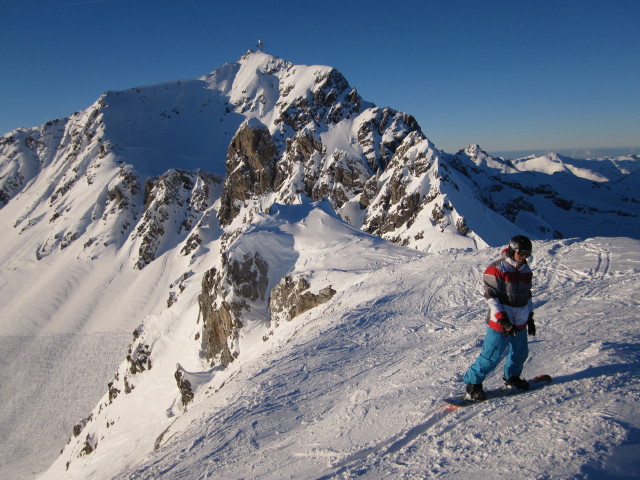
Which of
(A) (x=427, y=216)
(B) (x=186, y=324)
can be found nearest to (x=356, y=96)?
(A) (x=427, y=216)

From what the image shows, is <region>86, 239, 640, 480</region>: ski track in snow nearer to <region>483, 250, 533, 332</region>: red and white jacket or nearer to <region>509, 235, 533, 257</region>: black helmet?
<region>483, 250, 533, 332</region>: red and white jacket

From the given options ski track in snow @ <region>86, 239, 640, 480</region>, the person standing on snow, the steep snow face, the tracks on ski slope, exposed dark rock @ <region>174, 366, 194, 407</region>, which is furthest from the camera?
exposed dark rock @ <region>174, 366, 194, 407</region>

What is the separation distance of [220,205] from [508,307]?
80.5 metres

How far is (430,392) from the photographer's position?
239 inches

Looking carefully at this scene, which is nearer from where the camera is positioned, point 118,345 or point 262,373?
point 262,373

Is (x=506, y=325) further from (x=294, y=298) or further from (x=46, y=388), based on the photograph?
(x=46, y=388)

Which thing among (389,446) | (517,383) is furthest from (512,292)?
(389,446)

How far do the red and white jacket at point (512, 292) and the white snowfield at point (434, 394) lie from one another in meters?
1.06

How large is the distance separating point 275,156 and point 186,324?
58.2m

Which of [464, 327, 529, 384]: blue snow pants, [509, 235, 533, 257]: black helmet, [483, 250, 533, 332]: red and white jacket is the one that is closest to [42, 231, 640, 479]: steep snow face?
[464, 327, 529, 384]: blue snow pants

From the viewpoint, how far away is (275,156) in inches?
3364

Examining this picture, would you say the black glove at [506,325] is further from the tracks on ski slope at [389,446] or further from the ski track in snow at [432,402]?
the tracks on ski slope at [389,446]

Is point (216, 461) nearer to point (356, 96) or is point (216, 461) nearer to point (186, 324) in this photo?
point (186, 324)

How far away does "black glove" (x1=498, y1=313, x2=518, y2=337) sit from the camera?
5.09 m
